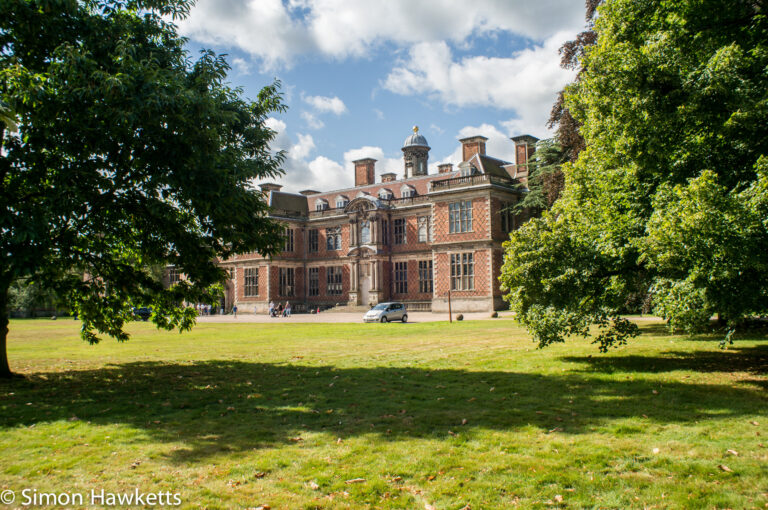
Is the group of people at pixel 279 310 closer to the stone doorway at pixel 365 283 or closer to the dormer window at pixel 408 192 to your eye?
the stone doorway at pixel 365 283

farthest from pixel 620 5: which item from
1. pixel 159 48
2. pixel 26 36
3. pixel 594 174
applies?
pixel 26 36

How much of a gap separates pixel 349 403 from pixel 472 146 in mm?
44470

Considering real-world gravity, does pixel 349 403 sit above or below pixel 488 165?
below

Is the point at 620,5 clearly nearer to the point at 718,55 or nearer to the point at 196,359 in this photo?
the point at 718,55

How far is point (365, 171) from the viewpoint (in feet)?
203

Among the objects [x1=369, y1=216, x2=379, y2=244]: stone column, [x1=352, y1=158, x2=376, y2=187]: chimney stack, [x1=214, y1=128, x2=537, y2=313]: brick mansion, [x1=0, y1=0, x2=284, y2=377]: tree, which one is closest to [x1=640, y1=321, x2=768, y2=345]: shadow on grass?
[x1=0, y1=0, x2=284, y2=377]: tree

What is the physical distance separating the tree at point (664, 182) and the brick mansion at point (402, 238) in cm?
3046

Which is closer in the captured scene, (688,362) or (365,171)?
(688,362)

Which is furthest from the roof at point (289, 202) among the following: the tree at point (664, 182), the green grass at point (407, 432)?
the tree at point (664, 182)

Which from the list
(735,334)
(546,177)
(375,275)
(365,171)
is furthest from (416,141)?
(735,334)

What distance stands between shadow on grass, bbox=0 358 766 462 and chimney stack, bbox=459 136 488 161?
4001 cm

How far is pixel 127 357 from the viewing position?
16.9m

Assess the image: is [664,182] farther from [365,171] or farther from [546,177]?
[365,171]

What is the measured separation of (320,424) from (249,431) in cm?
99
